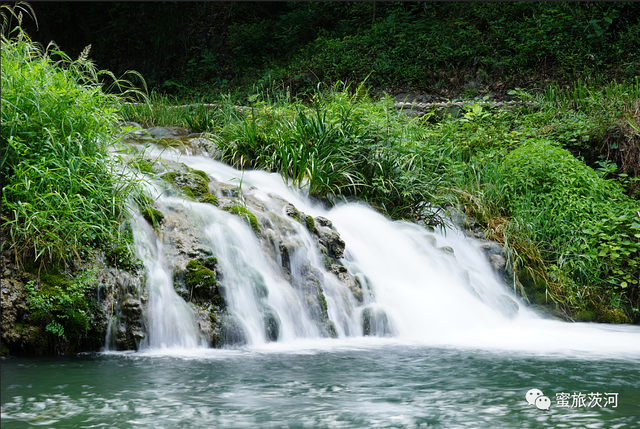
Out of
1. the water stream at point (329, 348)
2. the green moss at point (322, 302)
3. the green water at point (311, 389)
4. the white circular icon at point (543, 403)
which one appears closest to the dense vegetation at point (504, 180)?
the water stream at point (329, 348)

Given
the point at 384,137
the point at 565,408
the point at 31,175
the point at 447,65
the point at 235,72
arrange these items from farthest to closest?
the point at 235,72
the point at 447,65
the point at 384,137
the point at 31,175
the point at 565,408

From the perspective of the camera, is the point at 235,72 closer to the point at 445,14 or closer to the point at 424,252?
the point at 445,14

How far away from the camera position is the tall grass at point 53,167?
4023 millimetres

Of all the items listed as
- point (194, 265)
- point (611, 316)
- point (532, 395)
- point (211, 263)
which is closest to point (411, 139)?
point (611, 316)

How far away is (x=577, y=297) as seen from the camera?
5.99m

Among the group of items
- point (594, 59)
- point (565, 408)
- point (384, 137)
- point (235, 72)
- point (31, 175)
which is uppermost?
point (235, 72)

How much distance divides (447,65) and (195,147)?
719 centimetres

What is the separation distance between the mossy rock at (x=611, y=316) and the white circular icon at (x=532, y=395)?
3.15 m

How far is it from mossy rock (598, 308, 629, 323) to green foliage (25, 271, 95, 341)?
4730 millimetres

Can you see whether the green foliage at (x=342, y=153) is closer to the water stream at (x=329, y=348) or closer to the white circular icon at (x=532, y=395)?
the water stream at (x=329, y=348)

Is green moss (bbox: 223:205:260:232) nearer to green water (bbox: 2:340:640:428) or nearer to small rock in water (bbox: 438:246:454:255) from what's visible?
green water (bbox: 2:340:640:428)

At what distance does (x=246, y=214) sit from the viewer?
16.6 feet

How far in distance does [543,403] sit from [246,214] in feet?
9.41

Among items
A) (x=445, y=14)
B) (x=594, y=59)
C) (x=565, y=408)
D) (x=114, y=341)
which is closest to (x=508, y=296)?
(x=565, y=408)
